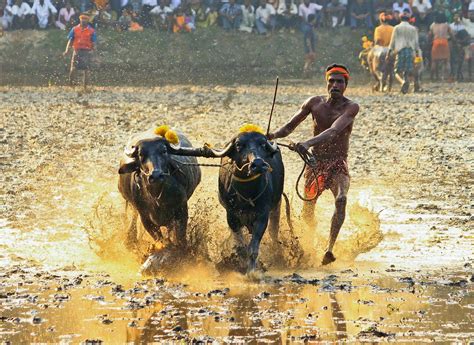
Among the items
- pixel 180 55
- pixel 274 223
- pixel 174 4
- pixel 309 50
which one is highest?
pixel 174 4

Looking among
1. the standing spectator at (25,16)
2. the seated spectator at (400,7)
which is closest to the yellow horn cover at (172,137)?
the seated spectator at (400,7)

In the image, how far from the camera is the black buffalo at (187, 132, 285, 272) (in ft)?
31.1

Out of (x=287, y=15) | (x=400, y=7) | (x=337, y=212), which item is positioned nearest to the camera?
(x=337, y=212)

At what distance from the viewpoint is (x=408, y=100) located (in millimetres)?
26578

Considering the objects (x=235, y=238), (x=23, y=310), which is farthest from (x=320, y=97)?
(x=23, y=310)

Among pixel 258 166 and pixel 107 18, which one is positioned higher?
pixel 258 166

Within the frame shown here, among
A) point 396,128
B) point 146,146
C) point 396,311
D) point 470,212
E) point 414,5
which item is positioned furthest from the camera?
point 414,5

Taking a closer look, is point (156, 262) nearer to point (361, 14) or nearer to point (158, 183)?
point (158, 183)

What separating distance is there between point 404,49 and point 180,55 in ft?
25.1

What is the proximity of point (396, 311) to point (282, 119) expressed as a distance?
14.4 metres

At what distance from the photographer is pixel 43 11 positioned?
3469cm

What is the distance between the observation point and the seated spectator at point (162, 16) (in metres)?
34.6

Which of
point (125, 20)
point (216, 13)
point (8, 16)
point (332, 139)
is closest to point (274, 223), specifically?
point (332, 139)

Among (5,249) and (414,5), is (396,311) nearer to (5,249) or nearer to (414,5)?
(5,249)
